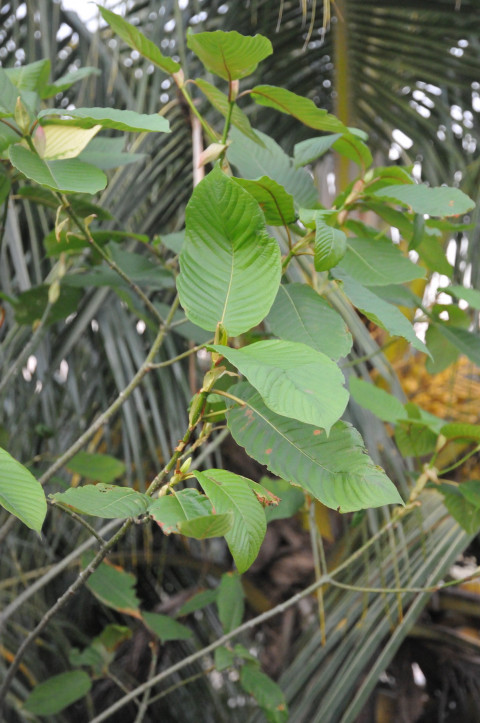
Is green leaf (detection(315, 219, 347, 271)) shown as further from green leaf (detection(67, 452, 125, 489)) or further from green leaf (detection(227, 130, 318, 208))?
green leaf (detection(67, 452, 125, 489))

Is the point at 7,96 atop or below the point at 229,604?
atop

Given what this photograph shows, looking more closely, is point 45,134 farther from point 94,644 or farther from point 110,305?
point 94,644

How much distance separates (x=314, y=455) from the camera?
1.66 ft

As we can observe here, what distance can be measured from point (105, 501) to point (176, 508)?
1.9 inches

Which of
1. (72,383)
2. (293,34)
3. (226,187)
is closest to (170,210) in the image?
(72,383)

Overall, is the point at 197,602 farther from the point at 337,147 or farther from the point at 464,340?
the point at 337,147

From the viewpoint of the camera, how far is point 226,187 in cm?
51

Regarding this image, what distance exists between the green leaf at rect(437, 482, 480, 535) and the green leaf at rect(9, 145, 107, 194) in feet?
1.81

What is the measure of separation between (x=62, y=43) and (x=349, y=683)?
4.23ft

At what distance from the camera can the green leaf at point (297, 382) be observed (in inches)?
15.8

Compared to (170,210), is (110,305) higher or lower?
lower

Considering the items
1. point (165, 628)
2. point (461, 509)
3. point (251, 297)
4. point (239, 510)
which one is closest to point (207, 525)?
point (239, 510)

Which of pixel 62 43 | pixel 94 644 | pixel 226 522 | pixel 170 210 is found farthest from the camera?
pixel 62 43

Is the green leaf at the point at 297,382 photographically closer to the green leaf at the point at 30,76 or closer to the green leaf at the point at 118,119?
the green leaf at the point at 118,119
